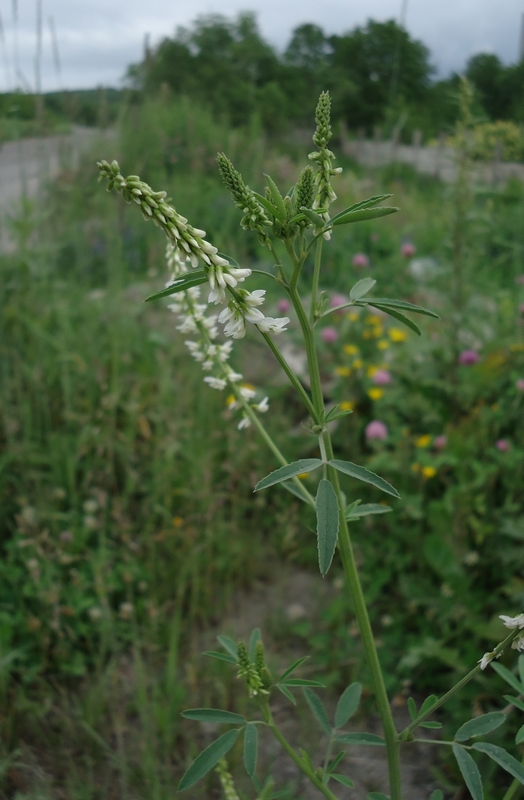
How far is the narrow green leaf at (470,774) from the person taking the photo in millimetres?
815

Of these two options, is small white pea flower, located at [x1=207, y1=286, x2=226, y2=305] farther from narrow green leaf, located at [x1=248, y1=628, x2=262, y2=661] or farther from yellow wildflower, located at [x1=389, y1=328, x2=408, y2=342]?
yellow wildflower, located at [x1=389, y1=328, x2=408, y2=342]

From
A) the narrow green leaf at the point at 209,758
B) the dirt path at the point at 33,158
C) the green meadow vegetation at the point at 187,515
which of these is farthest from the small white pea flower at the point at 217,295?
the dirt path at the point at 33,158

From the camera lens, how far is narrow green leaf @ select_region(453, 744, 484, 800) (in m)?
0.81

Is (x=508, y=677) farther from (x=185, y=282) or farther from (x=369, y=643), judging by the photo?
(x=185, y=282)

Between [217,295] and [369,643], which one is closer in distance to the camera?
[217,295]

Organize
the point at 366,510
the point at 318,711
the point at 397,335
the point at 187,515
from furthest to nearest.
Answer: the point at 397,335, the point at 187,515, the point at 318,711, the point at 366,510

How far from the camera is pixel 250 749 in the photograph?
3.01ft

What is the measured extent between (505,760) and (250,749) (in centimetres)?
34

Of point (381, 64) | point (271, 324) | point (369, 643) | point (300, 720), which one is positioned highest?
point (381, 64)

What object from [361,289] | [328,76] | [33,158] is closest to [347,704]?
[361,289]

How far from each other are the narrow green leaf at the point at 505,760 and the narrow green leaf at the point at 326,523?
39cm

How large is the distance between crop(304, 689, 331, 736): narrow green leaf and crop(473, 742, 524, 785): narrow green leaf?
264 mm

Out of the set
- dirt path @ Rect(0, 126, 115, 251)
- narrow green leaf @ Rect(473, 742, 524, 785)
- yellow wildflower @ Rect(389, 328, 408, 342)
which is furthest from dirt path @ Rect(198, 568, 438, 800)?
dirt path @ Rect(0, 126, 115, 251)

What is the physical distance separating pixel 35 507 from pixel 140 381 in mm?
771
